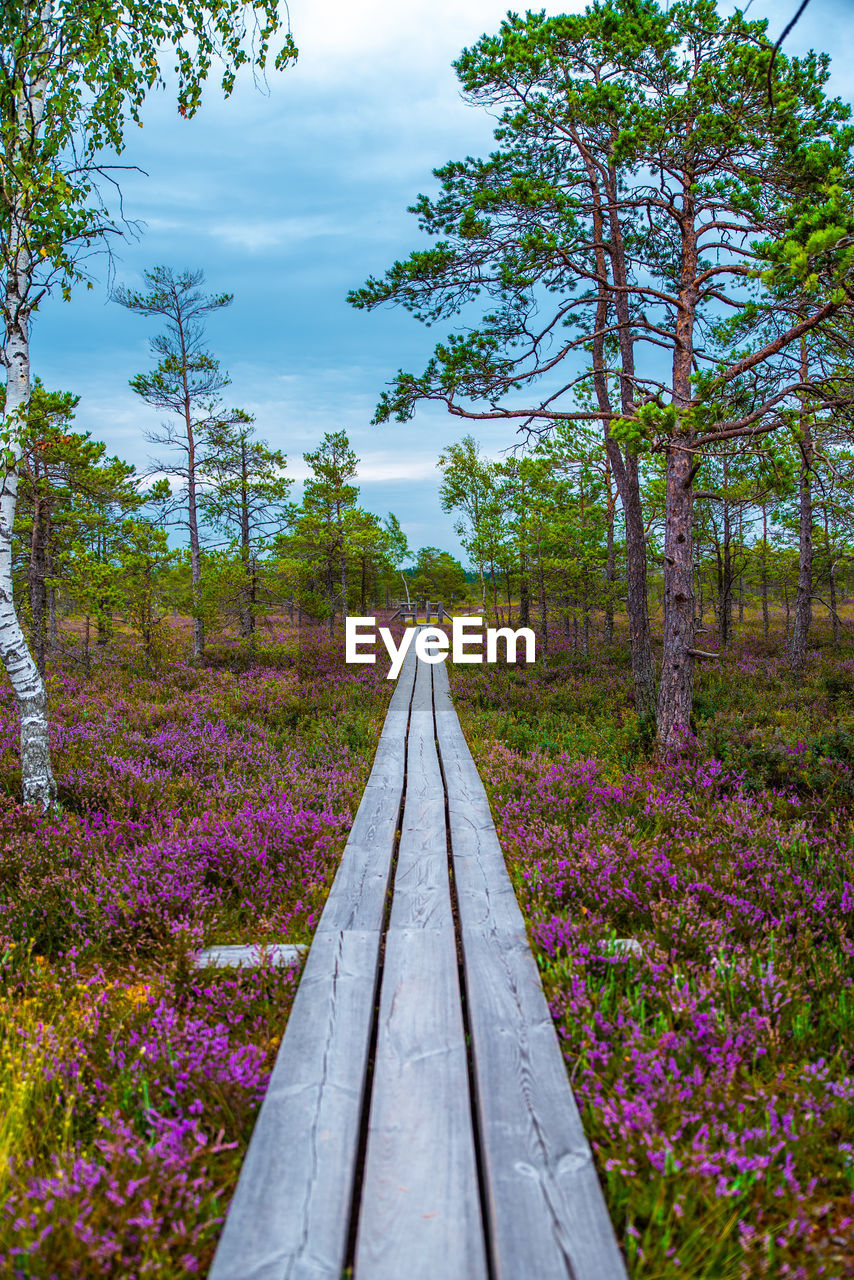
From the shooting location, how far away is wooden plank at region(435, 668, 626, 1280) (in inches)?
77.9

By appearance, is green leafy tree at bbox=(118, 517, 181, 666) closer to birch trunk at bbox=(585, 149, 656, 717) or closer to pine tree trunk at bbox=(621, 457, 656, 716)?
birch trunk at bbox=(585, 149, 656, 717)

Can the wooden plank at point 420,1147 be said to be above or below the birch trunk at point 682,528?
below

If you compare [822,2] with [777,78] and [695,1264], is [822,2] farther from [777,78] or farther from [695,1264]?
[777,78]

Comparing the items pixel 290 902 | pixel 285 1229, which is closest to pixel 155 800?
pixel 290 902

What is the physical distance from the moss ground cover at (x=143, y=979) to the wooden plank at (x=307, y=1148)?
5.4 inches

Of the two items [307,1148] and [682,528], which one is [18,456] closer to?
[307,1148]

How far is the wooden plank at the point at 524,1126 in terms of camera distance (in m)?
1.98

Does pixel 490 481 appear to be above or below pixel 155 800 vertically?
above

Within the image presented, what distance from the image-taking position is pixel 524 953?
3.75 m

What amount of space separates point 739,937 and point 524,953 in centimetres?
155

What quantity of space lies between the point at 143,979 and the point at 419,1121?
2.02 metres

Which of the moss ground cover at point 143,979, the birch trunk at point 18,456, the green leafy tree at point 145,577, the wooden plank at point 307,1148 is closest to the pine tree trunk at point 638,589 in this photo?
the moss ground cover at point 143,979

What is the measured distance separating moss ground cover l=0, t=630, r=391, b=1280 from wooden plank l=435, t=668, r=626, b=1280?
42.0 inches

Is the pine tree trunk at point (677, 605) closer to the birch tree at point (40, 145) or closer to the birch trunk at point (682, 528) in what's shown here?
the birch trunk at point (682, 528)
